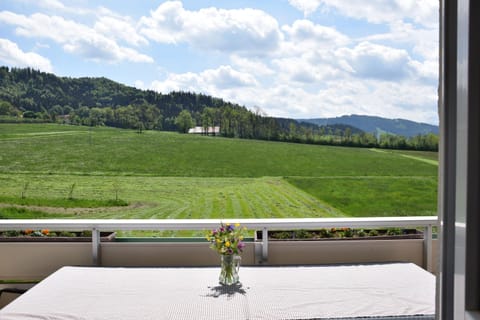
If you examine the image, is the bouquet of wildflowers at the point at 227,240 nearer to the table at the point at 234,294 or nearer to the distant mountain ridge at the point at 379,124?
the table at the point at 234,294

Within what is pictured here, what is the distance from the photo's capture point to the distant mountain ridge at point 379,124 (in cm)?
948

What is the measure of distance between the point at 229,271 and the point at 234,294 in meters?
0.19

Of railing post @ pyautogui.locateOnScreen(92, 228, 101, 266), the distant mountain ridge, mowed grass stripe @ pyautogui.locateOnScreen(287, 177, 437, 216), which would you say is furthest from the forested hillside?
railing post @ pyautogui.locateOnScreen(92, 228, 101, 266)

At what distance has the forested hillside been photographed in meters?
8.98

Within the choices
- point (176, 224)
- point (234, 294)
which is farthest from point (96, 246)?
point (234, 294)

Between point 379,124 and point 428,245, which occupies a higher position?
point 379,124

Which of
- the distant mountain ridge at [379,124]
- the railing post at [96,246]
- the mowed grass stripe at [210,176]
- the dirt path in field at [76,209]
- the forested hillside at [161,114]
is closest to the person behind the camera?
the railing post at [96,246]

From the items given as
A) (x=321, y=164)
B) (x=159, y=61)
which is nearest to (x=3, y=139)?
(x=159, y=61)

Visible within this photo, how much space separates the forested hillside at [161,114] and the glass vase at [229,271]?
692 cm

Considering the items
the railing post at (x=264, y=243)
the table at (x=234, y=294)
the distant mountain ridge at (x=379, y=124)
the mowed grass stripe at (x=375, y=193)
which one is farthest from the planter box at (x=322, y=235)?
the mowed grass stripe at (x=375, y=193)

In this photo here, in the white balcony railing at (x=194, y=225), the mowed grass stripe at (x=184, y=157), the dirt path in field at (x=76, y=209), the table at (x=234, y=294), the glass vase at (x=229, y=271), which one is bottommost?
the dirt path in field at (x=76, y=209)

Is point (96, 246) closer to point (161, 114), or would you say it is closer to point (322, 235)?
point (322, 235)

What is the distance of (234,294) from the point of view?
7.00ft

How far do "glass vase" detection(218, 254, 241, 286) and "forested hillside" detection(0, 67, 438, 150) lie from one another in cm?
692
